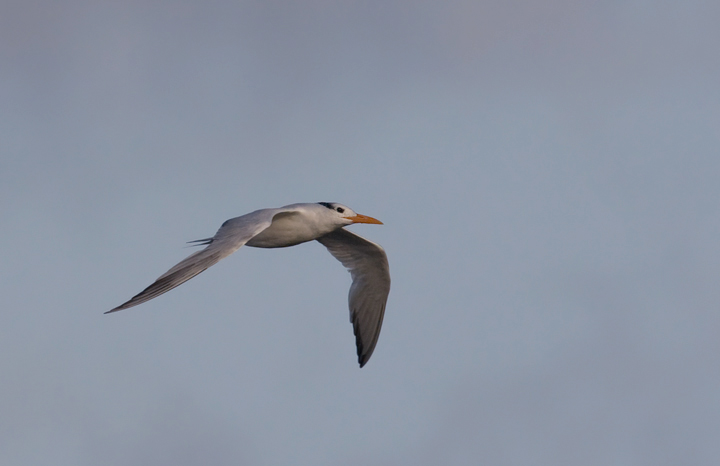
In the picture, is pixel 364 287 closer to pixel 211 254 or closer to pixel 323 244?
pixel 323 244

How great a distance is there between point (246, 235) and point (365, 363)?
757 cm

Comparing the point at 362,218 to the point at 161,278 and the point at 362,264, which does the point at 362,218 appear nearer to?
the point at 362,264

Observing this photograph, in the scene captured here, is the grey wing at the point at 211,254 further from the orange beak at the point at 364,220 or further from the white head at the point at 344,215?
the orange beak at the point at 364,220

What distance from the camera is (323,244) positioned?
951 inches

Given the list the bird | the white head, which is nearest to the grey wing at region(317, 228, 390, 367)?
the bird

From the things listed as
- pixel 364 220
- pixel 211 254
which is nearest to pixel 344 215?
pixel 364 220

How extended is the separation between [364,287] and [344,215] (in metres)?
3.26

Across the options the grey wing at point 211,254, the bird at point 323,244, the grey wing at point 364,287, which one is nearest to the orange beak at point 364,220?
the bird at point 323,244

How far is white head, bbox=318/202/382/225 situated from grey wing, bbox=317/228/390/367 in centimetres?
224

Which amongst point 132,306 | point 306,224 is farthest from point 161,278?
point 306,224

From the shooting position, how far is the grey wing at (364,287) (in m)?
23.6

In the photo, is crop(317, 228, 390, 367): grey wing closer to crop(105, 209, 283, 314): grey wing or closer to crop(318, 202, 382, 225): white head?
crop(318, 202, 382, 225): white head

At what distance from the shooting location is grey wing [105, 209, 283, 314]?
14655mm

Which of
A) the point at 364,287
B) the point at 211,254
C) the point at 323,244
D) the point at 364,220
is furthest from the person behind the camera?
the point at 323,244
